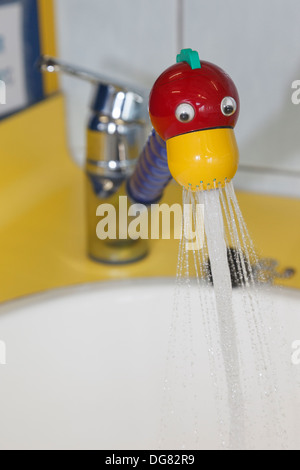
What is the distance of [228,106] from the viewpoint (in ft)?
1.33

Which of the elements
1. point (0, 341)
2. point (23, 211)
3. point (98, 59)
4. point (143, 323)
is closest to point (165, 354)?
point (143, 323)

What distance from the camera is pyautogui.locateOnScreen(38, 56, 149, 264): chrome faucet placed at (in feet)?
1.97

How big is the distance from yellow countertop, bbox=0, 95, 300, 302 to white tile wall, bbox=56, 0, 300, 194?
0.18 ft

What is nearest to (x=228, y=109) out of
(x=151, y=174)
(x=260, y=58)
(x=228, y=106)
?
(x=228, y=106)

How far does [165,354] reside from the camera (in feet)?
2.01

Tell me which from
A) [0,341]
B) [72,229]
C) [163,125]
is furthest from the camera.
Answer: [72,229]

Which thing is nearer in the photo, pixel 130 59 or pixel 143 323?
pixel 143 323

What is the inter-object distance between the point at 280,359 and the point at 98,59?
0.39 metres

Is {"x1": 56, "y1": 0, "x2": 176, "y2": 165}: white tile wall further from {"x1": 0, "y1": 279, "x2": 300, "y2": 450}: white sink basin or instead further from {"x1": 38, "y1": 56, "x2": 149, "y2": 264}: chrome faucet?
{"x1": 0, "y1": 279, "x2": 300, "y2": 450}: white sink basin

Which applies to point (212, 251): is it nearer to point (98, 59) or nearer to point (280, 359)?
point (280, 359)

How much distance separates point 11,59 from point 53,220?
17 cm

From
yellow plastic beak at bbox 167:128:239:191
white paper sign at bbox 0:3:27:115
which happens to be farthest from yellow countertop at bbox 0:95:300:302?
yellow plastic beak at bbox 167:128:239:191

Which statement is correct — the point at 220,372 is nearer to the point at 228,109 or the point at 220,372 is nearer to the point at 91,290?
the point at 91,290

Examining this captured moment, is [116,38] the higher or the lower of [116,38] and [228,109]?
the higher
